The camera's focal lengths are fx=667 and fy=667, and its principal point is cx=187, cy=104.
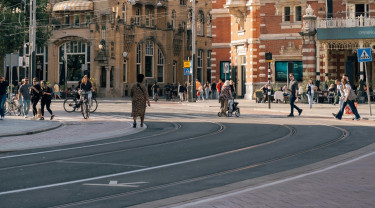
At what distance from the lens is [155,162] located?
13445mm

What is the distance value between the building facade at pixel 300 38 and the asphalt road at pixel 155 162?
24.0m

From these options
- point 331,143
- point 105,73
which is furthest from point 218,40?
point 331,143

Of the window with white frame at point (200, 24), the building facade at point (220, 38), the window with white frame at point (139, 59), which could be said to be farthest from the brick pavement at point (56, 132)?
the window with white frame at point (200, 24)

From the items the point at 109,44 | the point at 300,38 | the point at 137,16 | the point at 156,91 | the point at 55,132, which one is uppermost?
the point at 137,16

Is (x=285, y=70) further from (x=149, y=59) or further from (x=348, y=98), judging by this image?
(x=348, y=98)

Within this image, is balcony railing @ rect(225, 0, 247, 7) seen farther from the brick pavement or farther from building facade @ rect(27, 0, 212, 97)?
the brick pavement

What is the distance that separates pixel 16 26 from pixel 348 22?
2890 centimetres

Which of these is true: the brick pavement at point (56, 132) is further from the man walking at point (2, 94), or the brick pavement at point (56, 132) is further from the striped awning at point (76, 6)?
the striped awning at point (76, 6)

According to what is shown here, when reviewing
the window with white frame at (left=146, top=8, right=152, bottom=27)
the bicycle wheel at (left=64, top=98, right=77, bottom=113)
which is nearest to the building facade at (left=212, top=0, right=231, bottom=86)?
the window with white frame at (left=146, top=8, right=152, bottom=27)

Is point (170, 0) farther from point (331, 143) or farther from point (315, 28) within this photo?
point (331, 143)

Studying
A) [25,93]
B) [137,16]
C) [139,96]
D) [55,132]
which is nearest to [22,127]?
[55,132]

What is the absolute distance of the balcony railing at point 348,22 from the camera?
4444cm

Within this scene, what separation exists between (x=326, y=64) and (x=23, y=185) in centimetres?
3897

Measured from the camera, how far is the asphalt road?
9.71 metres
